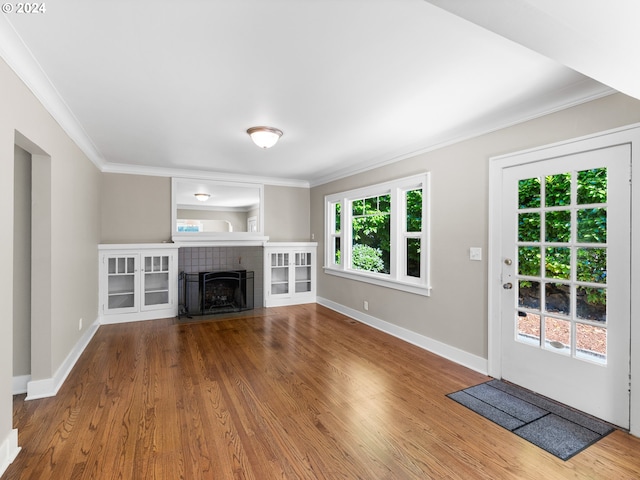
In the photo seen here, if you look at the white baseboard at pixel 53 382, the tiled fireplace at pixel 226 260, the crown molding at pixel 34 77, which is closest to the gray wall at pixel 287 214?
the tiled fireplace at pixel 226 260

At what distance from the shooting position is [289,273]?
6.15 meters

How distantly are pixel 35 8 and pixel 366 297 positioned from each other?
4351 mm

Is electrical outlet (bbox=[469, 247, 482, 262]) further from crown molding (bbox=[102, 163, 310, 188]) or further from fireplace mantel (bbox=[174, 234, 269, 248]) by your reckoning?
crown molding (bbox=[102, 163, 310, 188])

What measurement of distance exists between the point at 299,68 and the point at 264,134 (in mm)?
1218

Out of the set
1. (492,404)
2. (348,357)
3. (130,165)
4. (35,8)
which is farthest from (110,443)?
(130,165)

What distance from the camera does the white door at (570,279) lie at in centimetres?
225

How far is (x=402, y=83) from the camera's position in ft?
7.76

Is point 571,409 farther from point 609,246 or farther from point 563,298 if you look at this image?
point 609,246

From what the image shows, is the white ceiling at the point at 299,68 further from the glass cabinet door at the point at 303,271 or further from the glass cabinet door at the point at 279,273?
the glass cabinet door at the point at 303,271

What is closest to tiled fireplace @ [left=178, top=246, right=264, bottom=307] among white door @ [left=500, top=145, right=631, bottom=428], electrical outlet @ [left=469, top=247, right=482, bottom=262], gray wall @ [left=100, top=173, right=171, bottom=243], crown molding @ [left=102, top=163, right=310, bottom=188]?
gray wall @ [left=100, top=173, right=171, bottom=243]

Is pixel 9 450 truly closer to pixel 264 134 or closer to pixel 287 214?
pixel 264 134

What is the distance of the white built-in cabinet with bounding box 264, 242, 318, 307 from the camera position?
604 cm

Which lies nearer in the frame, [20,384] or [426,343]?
[20,384]

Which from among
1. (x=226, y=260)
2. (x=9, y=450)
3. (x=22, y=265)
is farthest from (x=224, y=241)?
(x=9, y=450)
